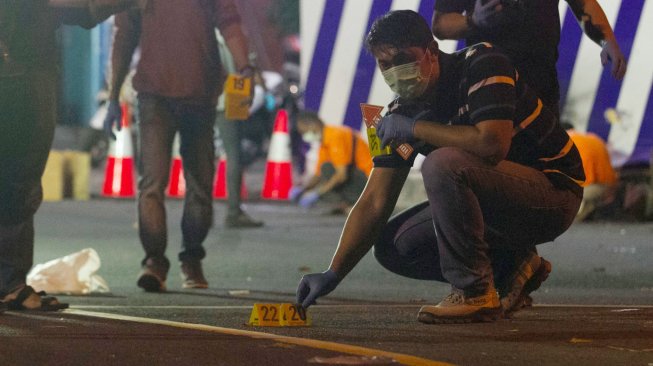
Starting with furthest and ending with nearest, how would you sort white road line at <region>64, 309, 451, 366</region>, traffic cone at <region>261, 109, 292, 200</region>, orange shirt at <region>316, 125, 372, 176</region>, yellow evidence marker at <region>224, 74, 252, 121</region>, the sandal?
traffic cone at <region>261, 109, 292, 200</region>, orange shirt at <region>316, 125, 372, 176</region>, yellow evidence marker at <region>224, 74, 252, 121</region>, the sandal, white road line at <region>64, 309, 451, 366</region>

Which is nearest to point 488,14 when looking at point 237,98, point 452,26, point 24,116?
point 452,26

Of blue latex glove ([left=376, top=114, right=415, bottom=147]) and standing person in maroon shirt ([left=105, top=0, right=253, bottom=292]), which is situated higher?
blue latex glove ([left=376, top=114, right=415, bottom=147])

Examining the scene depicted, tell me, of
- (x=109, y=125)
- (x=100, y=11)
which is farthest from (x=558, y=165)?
(x=109, y=125)

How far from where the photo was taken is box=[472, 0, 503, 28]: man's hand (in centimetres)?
534

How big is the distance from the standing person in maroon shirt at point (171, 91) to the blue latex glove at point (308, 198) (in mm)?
5941

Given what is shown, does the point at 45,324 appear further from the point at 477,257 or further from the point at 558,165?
the point at 558,165

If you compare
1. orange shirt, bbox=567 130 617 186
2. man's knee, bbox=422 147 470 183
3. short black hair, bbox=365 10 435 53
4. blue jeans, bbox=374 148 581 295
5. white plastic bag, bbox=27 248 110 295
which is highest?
short black hair, bbox=365 10 435 53

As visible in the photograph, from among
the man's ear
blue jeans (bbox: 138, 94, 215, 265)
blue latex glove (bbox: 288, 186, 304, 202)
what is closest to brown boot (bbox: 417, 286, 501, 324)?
the man's ear

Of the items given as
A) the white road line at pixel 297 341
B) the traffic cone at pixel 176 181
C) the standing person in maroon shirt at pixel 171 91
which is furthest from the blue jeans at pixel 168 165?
the traffic cone at pixel 176 181

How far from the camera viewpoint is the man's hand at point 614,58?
209 inches

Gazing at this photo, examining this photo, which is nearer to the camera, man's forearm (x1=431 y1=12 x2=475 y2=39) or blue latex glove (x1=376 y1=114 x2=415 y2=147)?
blue latex glove (x1=376 y1=114 x2=415 y2=147)

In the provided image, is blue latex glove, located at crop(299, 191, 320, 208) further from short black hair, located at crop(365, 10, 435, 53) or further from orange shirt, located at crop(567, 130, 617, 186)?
short black hair, located at crop(365, 10, 435, 53)

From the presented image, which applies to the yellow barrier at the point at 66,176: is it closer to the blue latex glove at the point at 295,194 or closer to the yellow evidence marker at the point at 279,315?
the blue latex glove at the point at 295,194

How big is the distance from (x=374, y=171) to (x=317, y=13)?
22.8 feet
